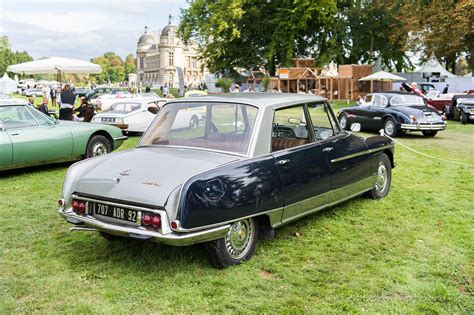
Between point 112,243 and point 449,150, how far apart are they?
33.0ft

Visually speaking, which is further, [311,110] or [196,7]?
[196,7]

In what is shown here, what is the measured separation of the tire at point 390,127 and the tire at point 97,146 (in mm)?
9106

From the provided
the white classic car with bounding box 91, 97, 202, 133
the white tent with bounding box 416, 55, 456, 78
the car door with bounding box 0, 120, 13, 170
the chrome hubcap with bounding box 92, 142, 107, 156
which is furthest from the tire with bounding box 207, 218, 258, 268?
the white tent with bounding box 416, 55, 456, 78

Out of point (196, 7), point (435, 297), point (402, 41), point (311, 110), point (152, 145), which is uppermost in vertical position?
point (196, 7)

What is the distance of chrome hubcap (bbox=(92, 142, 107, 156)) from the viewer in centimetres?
1005

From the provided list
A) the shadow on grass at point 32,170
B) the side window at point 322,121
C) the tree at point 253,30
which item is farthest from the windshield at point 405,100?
the tree at point 253,30

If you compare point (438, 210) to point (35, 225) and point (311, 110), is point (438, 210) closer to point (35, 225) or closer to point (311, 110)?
point (311, 110)

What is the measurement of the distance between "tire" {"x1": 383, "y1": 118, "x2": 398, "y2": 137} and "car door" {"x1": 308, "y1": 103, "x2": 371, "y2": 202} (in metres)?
9.66

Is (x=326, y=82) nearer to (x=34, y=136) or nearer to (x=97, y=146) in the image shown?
(x=97, y=146)

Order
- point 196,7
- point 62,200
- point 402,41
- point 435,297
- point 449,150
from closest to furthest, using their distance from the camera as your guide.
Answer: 1. point 435,297
2. point 62,200
3. point 449,150
4. point 402,41
5. point 196,7

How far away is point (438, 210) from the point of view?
A: 659 cm

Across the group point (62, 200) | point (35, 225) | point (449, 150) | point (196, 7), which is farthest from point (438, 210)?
point (196, 7)

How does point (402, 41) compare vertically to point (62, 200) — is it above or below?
above

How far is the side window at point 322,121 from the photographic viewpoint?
584 cm
